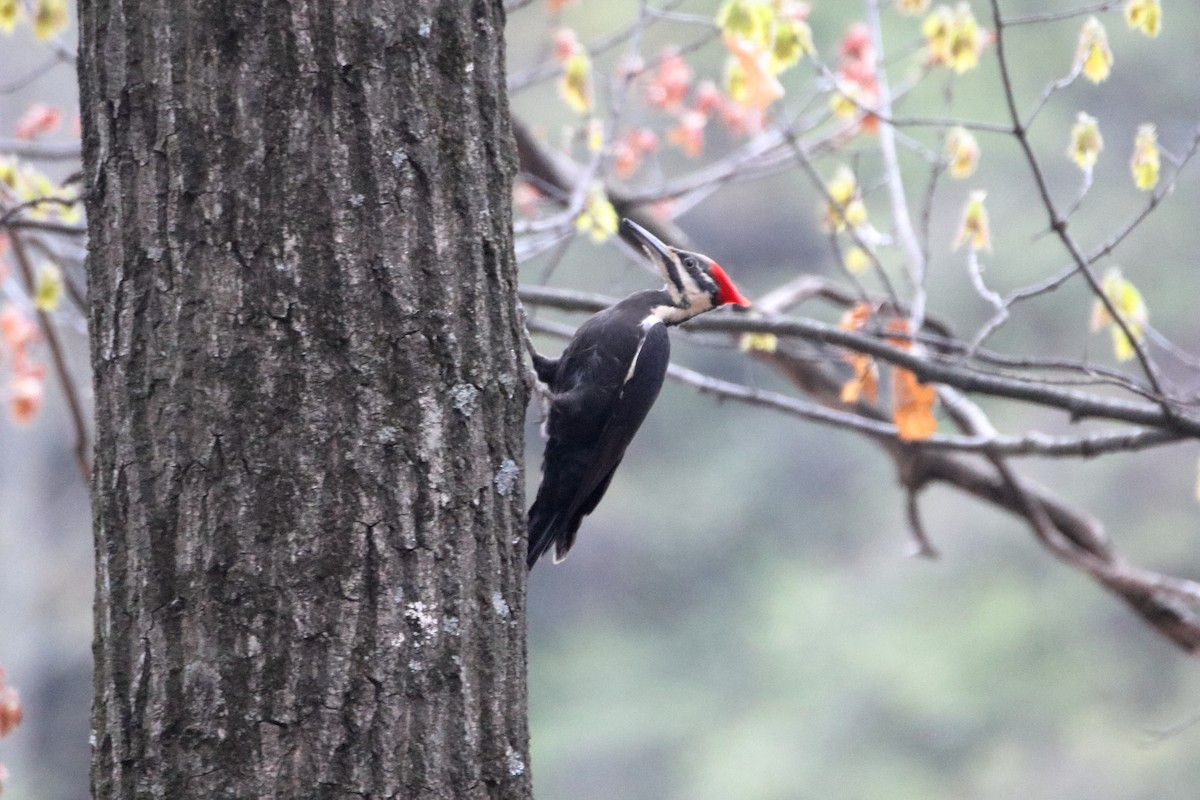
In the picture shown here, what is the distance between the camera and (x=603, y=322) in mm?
2914

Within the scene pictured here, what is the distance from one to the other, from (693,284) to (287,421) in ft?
6.14

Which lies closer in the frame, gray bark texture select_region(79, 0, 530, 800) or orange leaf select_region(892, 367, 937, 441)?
gray bark texture select_region(79, 0, 530, 800)

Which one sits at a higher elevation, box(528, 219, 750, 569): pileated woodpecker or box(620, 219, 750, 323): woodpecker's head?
box(620, 219, 750, 323): woodpecker's head

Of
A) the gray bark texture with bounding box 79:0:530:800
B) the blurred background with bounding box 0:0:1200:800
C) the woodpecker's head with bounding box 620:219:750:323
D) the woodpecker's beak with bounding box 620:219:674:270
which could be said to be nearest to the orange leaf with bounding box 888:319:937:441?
the woodpecker's head with bounding box 620:219:750:323

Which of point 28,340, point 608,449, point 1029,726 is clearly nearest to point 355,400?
point 608,449

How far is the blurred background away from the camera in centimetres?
1012

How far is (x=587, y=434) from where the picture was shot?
2.84 m

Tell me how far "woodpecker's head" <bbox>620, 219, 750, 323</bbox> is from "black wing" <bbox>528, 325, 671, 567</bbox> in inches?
12.2

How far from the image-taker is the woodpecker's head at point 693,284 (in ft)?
10.3

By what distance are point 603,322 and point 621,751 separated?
9.28m

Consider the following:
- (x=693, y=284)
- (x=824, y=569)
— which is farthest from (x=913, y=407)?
(x=824, y=569)

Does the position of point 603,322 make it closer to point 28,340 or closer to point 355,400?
point 355,400

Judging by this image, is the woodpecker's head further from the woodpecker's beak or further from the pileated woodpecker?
the pileated woodpecker

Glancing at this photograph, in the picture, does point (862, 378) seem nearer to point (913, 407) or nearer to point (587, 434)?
point (913, 407)
